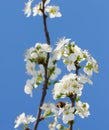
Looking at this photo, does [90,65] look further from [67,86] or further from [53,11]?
[53,11]

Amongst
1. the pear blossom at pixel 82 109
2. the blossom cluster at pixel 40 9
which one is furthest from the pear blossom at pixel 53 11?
the pear blossom at pixel 82 109

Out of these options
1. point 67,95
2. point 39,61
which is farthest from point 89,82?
point 39,61

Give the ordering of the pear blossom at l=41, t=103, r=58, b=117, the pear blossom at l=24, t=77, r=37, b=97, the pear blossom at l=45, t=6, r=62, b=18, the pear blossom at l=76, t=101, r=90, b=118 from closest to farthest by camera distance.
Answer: the pear blossom at l=41, t=103, r=58, b=117, the pear blossom at l=24, t=77, r=37, b=97, the pear blossom at l=76, t=101, r=90, b=118, the pear blossom at l=45, t=6, r=62, b=18

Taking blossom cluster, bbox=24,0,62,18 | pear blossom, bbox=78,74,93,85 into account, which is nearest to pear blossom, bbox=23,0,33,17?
blossom cluster, bbox=24,0,62,18

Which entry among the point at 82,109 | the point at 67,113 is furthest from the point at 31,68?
the point at 82,109

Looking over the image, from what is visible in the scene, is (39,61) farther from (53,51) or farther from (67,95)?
(67,95)

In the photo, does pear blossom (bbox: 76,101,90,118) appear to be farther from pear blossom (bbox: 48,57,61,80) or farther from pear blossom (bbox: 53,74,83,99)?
pear blossom (bbox: 48,57,61,80)

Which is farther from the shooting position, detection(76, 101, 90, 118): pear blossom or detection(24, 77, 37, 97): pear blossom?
detection(76, 101, 90, 118): pear blossom
